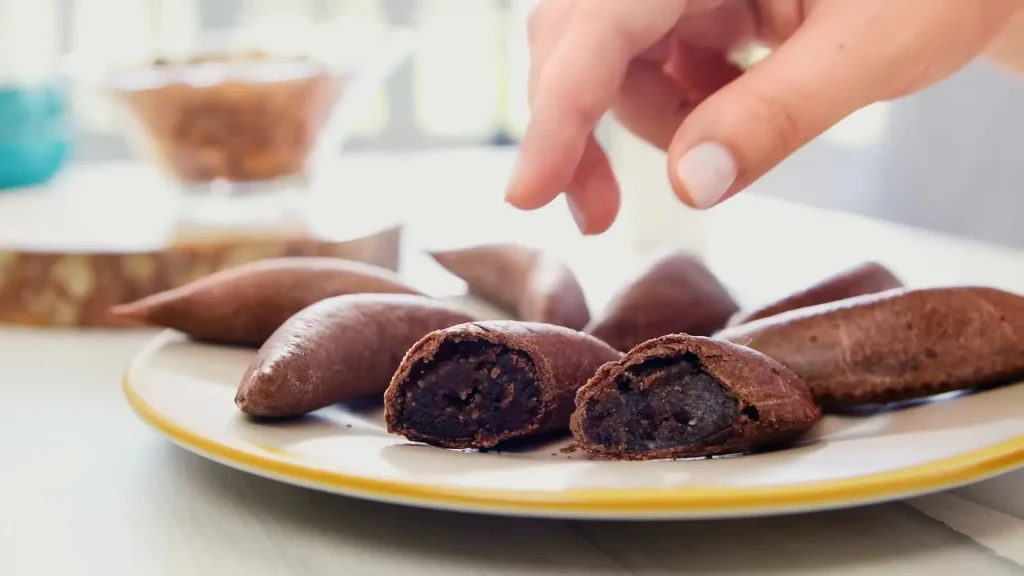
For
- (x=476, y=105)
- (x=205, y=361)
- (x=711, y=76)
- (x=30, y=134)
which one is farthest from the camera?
(x=476, y=105)

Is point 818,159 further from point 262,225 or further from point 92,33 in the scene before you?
point 92,33

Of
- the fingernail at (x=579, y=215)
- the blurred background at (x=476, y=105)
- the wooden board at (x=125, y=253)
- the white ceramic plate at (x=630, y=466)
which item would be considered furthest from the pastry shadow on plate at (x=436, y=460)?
the blurred background at (x=476, y=105)

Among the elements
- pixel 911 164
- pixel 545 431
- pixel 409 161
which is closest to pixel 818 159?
pixel 911 164

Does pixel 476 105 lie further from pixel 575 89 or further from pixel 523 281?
pixel 575 89

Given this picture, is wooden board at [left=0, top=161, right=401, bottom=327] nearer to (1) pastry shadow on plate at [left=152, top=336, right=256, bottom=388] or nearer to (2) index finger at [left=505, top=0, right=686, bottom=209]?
(1) pastry shadow on plate at [left=152, top=336, right=256, bottom=388]

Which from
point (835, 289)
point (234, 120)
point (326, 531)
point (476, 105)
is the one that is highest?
point (476, 105)

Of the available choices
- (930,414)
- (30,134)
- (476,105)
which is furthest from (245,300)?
(476,105)

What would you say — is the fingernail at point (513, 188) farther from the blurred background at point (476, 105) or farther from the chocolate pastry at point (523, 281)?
the blurred background at point (476, 105)
